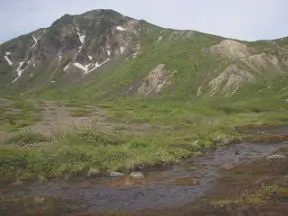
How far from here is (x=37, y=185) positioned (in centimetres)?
4534

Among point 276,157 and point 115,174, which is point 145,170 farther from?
point 276,157

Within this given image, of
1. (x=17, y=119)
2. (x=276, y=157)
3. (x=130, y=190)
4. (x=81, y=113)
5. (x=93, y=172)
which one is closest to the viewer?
(x=130, y=190)

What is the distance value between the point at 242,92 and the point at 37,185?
164 meters

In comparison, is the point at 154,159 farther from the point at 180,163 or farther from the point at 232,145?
the point at 232,145

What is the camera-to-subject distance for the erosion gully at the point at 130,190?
35.5m

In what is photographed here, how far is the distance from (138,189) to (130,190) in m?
0.82

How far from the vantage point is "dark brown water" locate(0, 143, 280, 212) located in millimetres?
36031

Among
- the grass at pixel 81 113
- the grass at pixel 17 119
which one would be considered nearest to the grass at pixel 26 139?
the grass at pixel 17 119

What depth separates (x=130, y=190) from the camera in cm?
4066

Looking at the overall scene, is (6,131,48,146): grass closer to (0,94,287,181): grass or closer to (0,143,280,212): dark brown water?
(0,94,287,181): grass

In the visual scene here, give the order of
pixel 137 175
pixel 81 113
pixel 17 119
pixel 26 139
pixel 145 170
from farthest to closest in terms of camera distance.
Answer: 1. pixel 81 113
2. pixel 17 119
3. pixel 26 139
4. pixel 145 170
5. pixel 137 175

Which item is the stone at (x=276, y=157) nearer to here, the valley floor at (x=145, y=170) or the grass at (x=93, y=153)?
the valley floor at (x=145, y=170)

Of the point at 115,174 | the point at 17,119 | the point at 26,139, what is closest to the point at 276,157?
the point at 115,174

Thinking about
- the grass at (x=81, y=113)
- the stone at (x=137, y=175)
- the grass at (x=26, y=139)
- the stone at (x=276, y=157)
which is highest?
the stone at (x=276, y=157)
